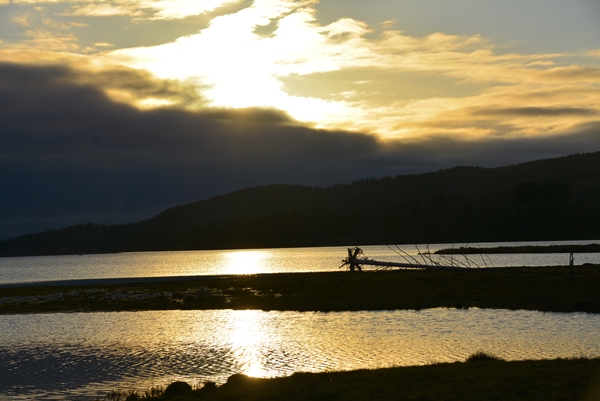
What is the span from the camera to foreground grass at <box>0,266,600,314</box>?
5444 centimetres

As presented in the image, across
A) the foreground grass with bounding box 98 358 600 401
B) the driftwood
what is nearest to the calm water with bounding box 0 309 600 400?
the foreground grass with bounding box 98 358 600 401

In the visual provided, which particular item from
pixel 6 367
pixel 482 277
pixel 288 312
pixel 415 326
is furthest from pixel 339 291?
pixel 6 367

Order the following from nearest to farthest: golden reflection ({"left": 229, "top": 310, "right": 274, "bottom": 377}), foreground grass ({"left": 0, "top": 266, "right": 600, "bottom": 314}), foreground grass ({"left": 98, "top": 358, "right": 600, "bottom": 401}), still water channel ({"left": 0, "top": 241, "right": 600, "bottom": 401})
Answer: foreground grass ({"left": 98, "top": 358, "right": 600, "bottom": 401}) → still water channel ({"left": 0, "top": 241, "right": 600, "bottom": 401}) → golden reflection ({"left": 229, "top": 310, "right": 274, "bottom": 377}) → foreground grass ({"left": 0, "top": 266, "right": 600, "bottom": 314})

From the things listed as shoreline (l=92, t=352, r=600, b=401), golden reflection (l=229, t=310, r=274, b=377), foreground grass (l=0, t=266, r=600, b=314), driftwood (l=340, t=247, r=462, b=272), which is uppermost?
driftwood (l=340, t=247, r=462, b=272)

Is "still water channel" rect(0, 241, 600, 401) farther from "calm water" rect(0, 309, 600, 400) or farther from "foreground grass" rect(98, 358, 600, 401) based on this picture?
"foreground grass" rect(98, 358, 600, 401)

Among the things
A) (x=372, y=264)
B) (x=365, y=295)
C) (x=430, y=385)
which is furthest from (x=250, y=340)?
(x=372, y=264)

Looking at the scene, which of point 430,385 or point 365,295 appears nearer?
point 430,385

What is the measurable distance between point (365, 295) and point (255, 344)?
81.0 feet

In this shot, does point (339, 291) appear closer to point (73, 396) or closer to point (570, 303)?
point (570, 303)

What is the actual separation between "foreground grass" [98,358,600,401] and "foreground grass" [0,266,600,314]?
2537 cm

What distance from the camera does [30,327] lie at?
2068 inches

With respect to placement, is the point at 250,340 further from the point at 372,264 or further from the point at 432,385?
the point at 372,264

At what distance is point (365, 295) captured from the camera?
204 feet

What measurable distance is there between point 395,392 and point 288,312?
35709mm
